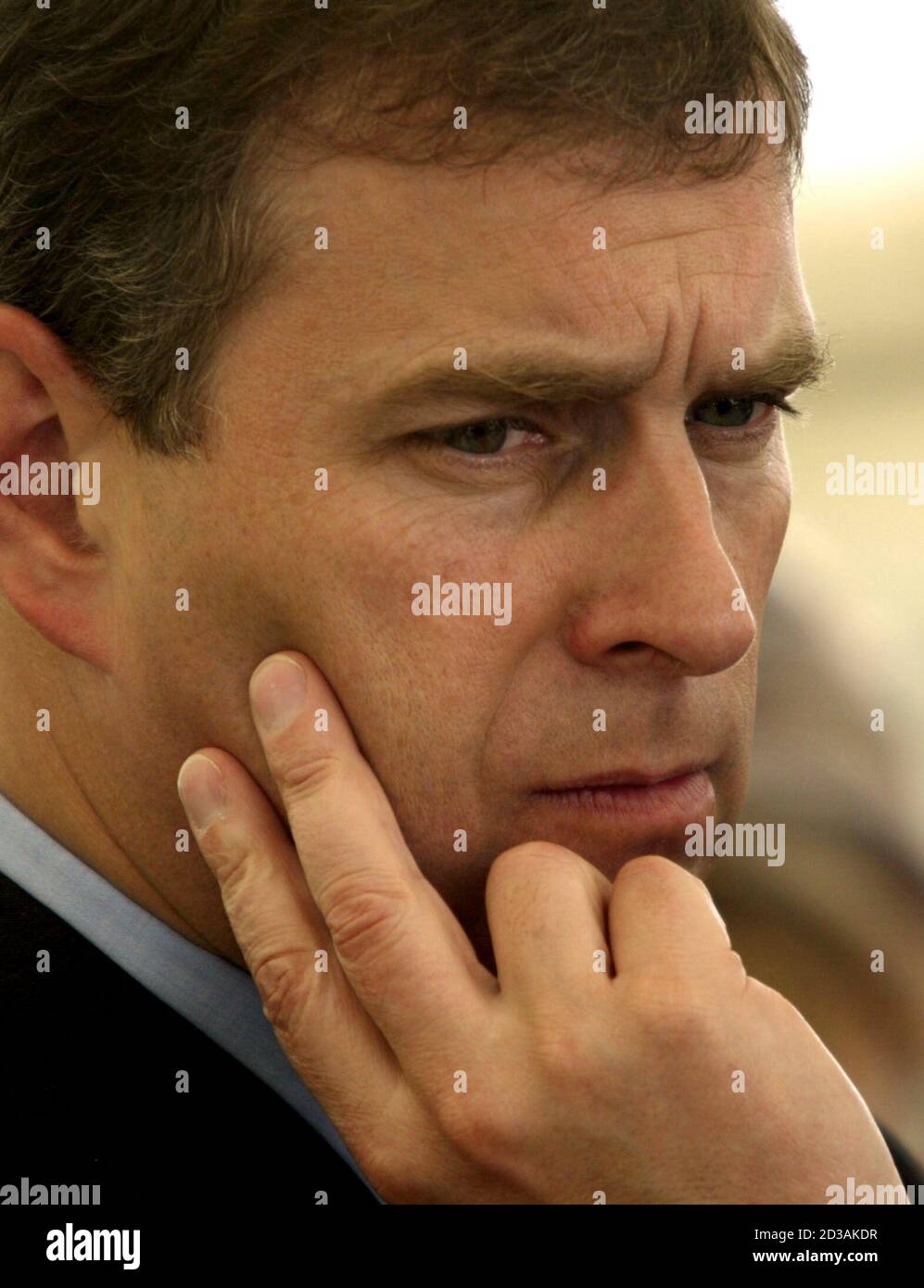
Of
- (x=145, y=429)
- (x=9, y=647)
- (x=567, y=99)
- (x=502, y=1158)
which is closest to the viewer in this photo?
(x=502, y=1158)

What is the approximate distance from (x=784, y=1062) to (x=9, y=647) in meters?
1.01

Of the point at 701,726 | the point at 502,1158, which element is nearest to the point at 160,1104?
the point at 502,1158

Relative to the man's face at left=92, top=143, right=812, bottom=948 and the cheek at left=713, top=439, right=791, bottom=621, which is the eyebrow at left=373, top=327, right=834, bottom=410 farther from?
the cheek at left=713, top=439, right=791, bottom=621

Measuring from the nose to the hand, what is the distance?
0.22 m

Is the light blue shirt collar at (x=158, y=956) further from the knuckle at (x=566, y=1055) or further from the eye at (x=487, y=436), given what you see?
the eye at (x=487, y=436)

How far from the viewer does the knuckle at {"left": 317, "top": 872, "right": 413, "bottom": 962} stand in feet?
5.08

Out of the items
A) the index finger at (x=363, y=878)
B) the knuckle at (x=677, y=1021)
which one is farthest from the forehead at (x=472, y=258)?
the knuckle at (x=677, y=1021)

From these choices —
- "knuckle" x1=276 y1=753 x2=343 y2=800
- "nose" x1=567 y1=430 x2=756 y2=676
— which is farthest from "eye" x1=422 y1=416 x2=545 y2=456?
"knuckle" x1=276 y1=753 x2=343 y2=800

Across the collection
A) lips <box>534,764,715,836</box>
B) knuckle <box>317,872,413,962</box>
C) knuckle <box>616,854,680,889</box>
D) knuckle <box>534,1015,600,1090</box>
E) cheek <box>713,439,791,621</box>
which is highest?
cheek <box>713,439,791,621</box>

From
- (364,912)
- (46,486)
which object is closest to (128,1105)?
(364,912)

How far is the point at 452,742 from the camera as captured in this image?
162 cm
